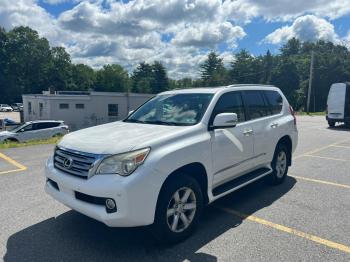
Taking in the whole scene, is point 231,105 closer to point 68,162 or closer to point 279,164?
point 279,164

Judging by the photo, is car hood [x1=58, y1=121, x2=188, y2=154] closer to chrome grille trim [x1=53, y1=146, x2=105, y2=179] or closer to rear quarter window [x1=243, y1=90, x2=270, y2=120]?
chrome grille trim [x1=53, y1=146, x2=105, y2=179]

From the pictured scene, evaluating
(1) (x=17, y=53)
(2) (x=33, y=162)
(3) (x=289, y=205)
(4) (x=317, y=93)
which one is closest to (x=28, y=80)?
(1) (x=17, y=53)

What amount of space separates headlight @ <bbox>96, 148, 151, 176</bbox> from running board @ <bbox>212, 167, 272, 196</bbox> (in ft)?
4.41

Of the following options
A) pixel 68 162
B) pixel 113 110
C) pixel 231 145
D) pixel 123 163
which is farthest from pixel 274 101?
pixel 113 110

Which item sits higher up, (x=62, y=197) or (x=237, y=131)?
(x=237, y=131)

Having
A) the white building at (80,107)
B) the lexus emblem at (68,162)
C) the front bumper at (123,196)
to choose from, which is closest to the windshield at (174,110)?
the front bumper at (123,196)

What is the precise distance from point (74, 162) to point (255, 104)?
316 cm

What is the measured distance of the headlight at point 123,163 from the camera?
10.4 feet

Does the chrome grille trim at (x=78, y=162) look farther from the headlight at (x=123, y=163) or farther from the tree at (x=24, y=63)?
the tree at (x=24, y=63)

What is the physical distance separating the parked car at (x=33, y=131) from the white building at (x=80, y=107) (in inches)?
521

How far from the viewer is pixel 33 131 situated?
62.7 ft

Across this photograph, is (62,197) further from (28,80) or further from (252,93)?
(28,80)

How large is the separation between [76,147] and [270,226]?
2.66m

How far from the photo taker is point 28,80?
7775cm
